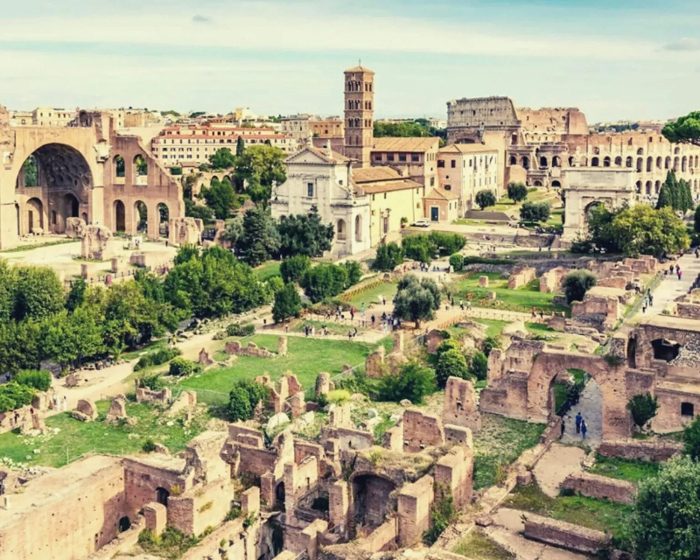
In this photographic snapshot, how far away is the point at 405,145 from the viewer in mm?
74125

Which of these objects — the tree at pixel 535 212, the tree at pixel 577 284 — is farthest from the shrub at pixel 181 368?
the tree at pixel 535 212

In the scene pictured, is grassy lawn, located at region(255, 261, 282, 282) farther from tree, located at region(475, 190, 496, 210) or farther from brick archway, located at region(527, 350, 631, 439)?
brick archway, located at region(527, 350, 631, 439)

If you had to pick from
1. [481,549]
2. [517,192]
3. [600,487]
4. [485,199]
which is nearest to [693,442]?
[600,487]

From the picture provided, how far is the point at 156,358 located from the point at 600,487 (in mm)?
22770

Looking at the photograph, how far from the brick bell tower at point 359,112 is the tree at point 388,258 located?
1717 centimetres

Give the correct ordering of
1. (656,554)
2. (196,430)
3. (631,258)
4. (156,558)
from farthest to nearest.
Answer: (631,258) → (196,430) → (156,558) → (656,554)

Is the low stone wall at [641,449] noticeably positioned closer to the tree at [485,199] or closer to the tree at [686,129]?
the tree at [686,129]

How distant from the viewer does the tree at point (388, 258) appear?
57.0 meters

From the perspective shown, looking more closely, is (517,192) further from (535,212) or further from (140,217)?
(140,217)

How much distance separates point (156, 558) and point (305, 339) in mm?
21910

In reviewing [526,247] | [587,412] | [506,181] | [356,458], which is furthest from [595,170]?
[356,458]

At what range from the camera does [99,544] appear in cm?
2239

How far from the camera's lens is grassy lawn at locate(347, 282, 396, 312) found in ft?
161

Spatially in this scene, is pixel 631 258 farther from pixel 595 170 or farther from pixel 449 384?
pixel 449 384
